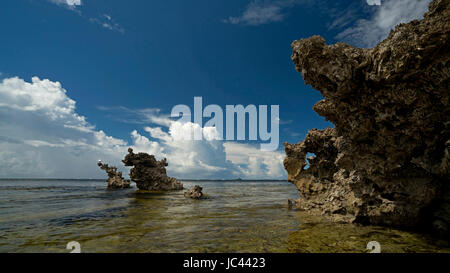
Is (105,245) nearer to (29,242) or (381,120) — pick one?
(29,242)

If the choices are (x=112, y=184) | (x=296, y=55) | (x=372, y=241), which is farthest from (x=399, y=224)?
(x=112, y=184)

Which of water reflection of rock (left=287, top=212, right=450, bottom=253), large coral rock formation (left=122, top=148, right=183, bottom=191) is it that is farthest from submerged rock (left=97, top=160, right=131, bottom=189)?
water reflection of rock (left=287, top=212, right=450, bottom=253)

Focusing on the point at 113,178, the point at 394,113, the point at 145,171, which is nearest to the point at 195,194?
the point at 145,171

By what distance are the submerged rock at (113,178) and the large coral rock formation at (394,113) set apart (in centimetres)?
5389

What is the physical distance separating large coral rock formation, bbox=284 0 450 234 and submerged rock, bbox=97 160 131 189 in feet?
177

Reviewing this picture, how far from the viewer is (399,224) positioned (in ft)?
28.9

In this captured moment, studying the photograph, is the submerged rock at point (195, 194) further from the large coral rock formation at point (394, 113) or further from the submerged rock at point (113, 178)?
the submerged rock at point (113, 178)

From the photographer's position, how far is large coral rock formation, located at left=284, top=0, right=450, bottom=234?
640 cm

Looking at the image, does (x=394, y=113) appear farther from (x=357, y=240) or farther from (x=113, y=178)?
(x=113, y=178)

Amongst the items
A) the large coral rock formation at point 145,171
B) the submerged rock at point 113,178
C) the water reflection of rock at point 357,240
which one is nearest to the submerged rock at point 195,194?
the large coral rock formation at point 145,171

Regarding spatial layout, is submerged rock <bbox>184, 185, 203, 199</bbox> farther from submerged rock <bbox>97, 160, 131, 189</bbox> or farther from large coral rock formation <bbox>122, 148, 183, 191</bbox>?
submerged rock <bbox>97, 160, 131, 189</bbox>

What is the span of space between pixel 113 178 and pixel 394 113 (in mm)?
57821

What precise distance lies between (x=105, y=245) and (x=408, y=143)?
13.2 meters

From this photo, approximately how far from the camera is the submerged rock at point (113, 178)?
163ft
